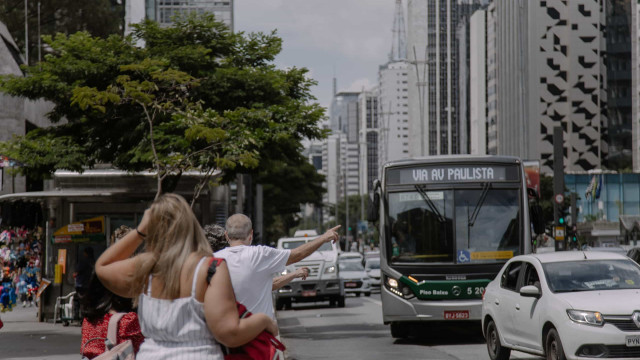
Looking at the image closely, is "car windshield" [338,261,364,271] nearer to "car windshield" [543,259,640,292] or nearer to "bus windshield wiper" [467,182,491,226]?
"bus windshield wiper" [467,182,491,226]

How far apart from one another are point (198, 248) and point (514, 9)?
127m

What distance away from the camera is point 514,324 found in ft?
42.1

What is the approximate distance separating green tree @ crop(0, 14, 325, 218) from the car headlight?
7870 mm

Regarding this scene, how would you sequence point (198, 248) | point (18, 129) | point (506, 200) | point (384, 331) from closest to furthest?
1. point (198, 248)
2. point (506, 200)
3. point (384, 331)
4. point (18, 129)

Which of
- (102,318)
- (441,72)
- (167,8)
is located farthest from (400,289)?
(441,72)

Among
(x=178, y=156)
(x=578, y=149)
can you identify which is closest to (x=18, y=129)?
(x=178, y=156)

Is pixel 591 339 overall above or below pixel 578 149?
below

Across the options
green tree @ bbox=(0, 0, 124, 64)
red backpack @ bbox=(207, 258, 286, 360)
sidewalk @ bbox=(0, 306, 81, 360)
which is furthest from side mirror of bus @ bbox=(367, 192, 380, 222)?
green tree @ bbox=(0, 0, 124, 64)

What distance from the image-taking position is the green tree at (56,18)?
1900 inches

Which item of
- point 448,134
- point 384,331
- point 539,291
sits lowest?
point 384,331

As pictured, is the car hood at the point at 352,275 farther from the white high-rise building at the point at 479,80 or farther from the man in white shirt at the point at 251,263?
the white high-rise building at the point at 479,80

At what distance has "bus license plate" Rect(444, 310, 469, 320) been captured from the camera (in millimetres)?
16797

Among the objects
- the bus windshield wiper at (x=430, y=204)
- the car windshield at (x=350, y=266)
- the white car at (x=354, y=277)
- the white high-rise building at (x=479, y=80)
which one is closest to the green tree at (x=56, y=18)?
the car windshield at (x=350, y=266)

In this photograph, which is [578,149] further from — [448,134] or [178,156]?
[178,156]
